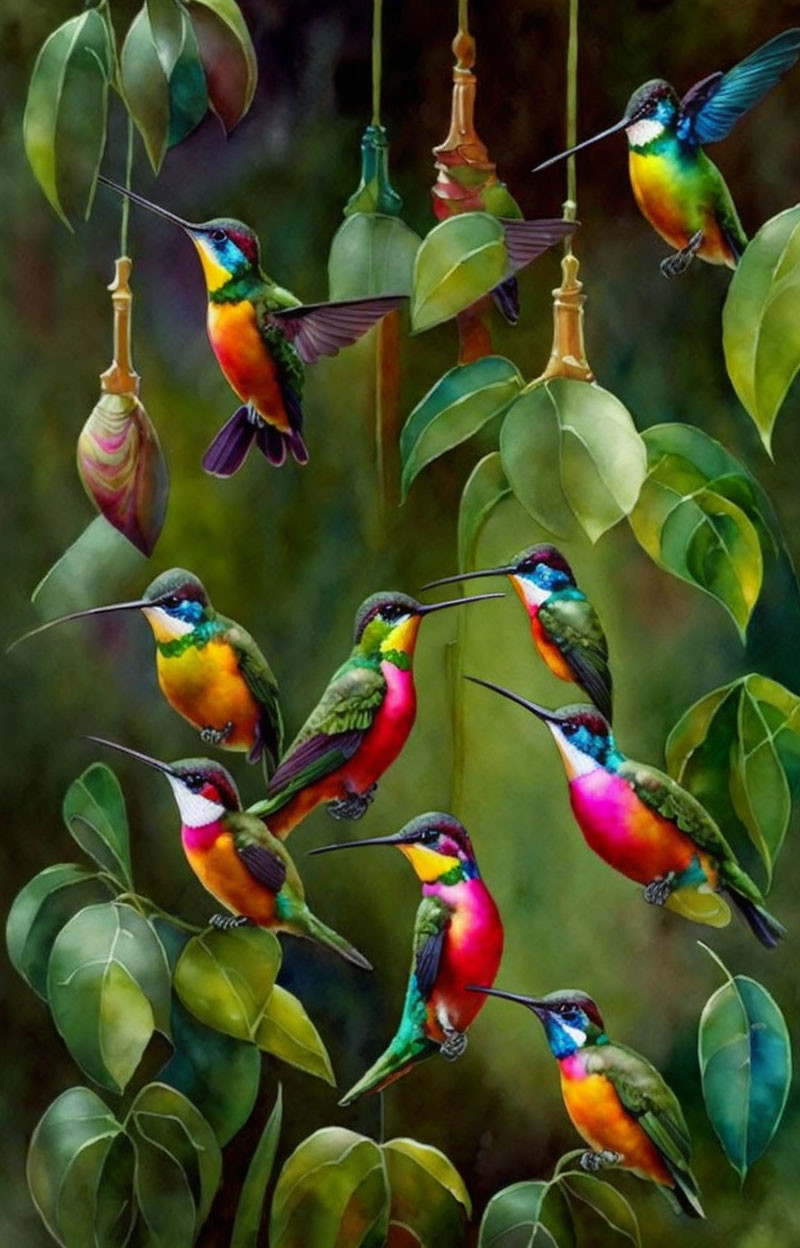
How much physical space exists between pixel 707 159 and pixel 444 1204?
2.28 ft

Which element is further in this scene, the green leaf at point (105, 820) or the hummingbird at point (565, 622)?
the green leaf at point (105, 820)

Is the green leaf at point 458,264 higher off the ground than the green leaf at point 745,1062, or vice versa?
the green leaf at point 458,264

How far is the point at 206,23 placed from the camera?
52.7 inches

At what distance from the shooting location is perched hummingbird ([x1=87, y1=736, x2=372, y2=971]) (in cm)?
137

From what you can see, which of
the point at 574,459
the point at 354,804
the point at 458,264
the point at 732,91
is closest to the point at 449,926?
the point at 354,804

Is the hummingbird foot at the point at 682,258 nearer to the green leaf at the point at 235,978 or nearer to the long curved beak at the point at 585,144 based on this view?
the long curved beak at the point at 585,144

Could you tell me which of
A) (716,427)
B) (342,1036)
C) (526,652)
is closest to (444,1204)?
(342,1036)

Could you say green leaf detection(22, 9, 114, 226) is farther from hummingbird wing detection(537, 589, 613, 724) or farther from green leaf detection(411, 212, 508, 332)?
hummingbird wing detection(537, 589, 613, 724)

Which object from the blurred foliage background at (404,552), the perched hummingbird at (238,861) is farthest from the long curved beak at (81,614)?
the perched hummingbird at (238,861)

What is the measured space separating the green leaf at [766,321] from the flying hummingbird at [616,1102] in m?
0.39

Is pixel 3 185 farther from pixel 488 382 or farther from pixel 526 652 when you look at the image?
pixel 526 652

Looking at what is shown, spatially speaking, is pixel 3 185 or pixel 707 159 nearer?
pixel 707 159

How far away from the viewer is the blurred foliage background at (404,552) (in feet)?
4.25

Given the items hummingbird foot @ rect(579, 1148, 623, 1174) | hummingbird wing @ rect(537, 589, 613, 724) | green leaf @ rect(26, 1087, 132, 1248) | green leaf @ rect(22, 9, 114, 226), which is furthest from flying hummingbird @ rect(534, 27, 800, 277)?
green leaf @ rect(26, 1087, 132, 1248)
